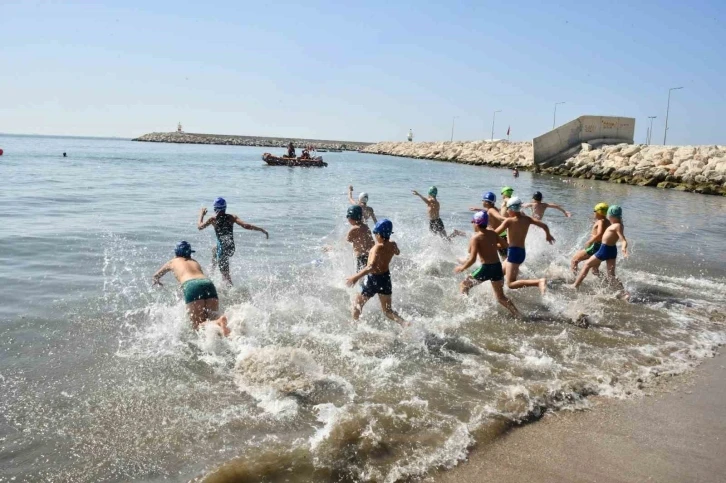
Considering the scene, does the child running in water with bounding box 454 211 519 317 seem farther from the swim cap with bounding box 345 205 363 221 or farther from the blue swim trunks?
the swim cap with bounding box 345 205 363 221

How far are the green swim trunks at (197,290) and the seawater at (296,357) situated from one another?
18.0 inches

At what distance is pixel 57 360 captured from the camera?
19.5ft

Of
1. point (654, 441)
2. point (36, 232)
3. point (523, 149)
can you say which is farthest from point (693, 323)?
point (523, 149)

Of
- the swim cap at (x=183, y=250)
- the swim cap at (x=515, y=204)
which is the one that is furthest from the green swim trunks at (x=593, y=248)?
the swim cap at (x=183, y=250)

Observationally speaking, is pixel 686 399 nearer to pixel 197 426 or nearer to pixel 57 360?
pixel 197 426

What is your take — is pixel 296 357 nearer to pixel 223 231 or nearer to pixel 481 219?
pixel 481 219

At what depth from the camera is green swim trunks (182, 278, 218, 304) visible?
6.45 meters

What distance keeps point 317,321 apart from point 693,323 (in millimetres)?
5776

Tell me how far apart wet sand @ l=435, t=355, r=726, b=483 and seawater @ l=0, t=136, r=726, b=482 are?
0.22 metres

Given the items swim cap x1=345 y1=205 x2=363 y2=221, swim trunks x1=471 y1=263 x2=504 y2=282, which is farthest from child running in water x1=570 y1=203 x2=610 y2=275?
swim cap x1=345 y1=205 x2=363 y2=221

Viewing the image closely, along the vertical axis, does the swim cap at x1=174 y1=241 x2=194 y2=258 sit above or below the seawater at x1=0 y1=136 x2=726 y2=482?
above

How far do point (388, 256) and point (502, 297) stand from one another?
2.19m

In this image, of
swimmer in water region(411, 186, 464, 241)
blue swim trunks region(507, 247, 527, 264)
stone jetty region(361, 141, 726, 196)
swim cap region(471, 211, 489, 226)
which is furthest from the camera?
stone jetty region(361, 141, 726, 196)

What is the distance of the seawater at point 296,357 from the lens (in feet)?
14.0
